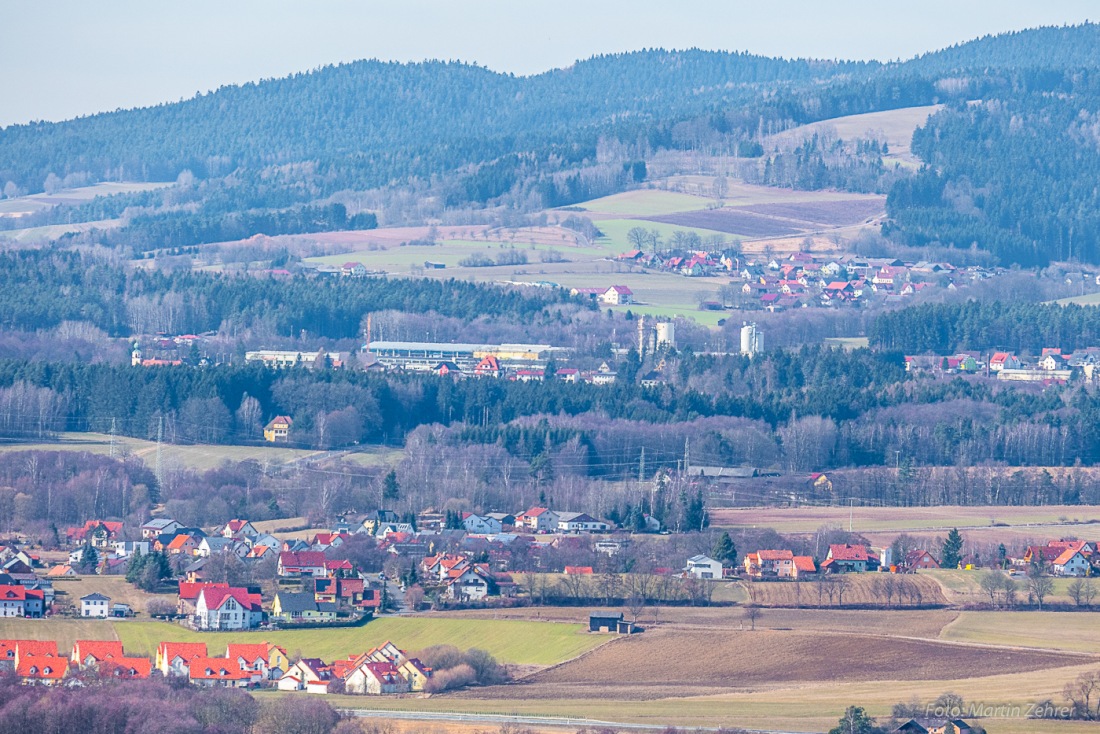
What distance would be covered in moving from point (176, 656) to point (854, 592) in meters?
19.1

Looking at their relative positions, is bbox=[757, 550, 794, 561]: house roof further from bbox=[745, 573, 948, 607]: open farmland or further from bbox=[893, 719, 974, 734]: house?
bbox=[893, 719, 974, 734]: house

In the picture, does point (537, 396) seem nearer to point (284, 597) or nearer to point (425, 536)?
point (425, 536)

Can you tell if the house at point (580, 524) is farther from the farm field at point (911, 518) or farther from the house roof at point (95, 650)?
the house roof at point (95, 650)

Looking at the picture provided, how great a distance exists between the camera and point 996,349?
389 ft

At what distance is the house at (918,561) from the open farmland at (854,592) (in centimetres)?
219

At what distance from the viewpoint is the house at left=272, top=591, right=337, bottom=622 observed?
5959 centimetres

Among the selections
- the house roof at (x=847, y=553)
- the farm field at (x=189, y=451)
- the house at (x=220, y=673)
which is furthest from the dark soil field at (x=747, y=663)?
the farm field at (x=189, y=451)

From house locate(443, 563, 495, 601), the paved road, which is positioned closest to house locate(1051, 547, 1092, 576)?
house locate(443, 563, 495, 601)

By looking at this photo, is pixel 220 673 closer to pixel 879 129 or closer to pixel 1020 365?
pixel 1020 365

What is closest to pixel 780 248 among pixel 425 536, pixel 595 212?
pixel 595 212

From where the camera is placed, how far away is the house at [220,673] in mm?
51719

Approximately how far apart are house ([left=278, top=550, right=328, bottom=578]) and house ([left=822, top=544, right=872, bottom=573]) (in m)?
14.0

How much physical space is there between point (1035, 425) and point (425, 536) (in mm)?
29306

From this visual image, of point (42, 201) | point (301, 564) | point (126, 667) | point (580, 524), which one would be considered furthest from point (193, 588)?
point (42, 201)
